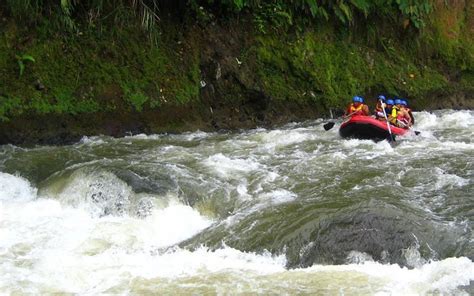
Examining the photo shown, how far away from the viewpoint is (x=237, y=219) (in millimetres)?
7133

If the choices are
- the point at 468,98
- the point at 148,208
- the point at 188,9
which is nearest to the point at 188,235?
the point at 148,208

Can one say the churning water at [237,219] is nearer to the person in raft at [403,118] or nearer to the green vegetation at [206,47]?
the person in raft at [403,118]

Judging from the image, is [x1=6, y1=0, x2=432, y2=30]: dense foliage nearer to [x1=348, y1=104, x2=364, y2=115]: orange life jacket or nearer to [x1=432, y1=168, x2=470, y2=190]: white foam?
[x1=348, y1=104, x2=364, y2=115]: orange life jacket

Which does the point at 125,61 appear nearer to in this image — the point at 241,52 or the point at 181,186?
the point at 241,52

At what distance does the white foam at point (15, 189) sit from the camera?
801 centimetres

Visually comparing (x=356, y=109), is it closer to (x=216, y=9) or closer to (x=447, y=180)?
(x=216, y=9)

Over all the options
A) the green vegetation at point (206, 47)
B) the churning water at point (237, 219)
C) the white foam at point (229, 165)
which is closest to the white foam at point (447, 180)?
the churning water at point (237, 219)

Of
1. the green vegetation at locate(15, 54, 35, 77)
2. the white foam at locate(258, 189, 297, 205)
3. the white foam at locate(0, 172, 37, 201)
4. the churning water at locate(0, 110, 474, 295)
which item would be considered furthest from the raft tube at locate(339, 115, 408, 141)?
the green vegetation at locate(15, 54, 35, 77)

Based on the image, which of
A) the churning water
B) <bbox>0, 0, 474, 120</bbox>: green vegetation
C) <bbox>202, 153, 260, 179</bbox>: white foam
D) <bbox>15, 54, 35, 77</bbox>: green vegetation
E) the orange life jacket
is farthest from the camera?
the orange life jacket

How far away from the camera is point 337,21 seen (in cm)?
1413

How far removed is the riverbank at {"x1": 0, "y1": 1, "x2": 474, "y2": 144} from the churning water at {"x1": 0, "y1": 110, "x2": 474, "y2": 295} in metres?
0.86

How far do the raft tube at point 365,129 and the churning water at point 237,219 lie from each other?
41cm

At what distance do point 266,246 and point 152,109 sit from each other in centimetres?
560

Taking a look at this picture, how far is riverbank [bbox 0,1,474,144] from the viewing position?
1058cm
